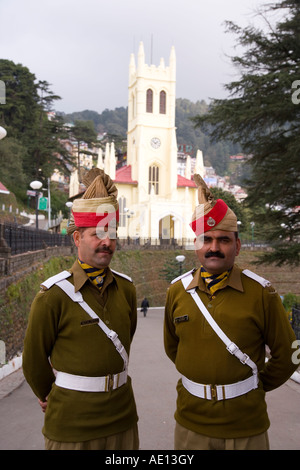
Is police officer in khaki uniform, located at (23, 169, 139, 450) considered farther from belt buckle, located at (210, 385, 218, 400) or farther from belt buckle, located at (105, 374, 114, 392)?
belt buckle, located at (210, 385, 218, 400)

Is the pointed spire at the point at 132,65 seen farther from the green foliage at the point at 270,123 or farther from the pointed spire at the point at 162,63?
the green foliage at the point at 270,123

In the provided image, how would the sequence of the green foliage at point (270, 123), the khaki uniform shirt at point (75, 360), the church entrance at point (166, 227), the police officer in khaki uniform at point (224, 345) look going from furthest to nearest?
the church entrance at point (166, 227), the green foliage at point (270, 123), the police officer in khaki uniform at point (224, 345), the khaki uniform shirt at point (75, 360)

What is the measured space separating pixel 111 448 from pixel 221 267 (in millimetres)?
1403

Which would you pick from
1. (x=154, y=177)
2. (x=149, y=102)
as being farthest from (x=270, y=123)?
(x=149, y=102)

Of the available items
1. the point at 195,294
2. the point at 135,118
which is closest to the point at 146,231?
the point at 135,118

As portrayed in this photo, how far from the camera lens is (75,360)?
9.37 ft

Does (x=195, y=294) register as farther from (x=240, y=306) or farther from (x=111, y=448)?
(x=111, y=448)

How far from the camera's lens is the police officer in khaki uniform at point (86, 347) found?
2807 millimetres

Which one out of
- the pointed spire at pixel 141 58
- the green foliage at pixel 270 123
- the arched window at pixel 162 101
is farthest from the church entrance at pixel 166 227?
the green foliage at pixel 270 123

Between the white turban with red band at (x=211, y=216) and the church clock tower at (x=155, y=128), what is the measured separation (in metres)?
47.0

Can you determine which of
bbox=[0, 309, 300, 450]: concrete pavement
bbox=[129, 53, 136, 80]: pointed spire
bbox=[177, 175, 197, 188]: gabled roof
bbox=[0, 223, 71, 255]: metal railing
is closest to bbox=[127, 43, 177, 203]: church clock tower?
bbox=[177, 175, 197, 188]: gabled roof

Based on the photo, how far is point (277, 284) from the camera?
34.7m

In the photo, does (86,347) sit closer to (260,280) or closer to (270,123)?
(260,280)

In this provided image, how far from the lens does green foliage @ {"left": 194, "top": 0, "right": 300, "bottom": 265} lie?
11.6 metres
